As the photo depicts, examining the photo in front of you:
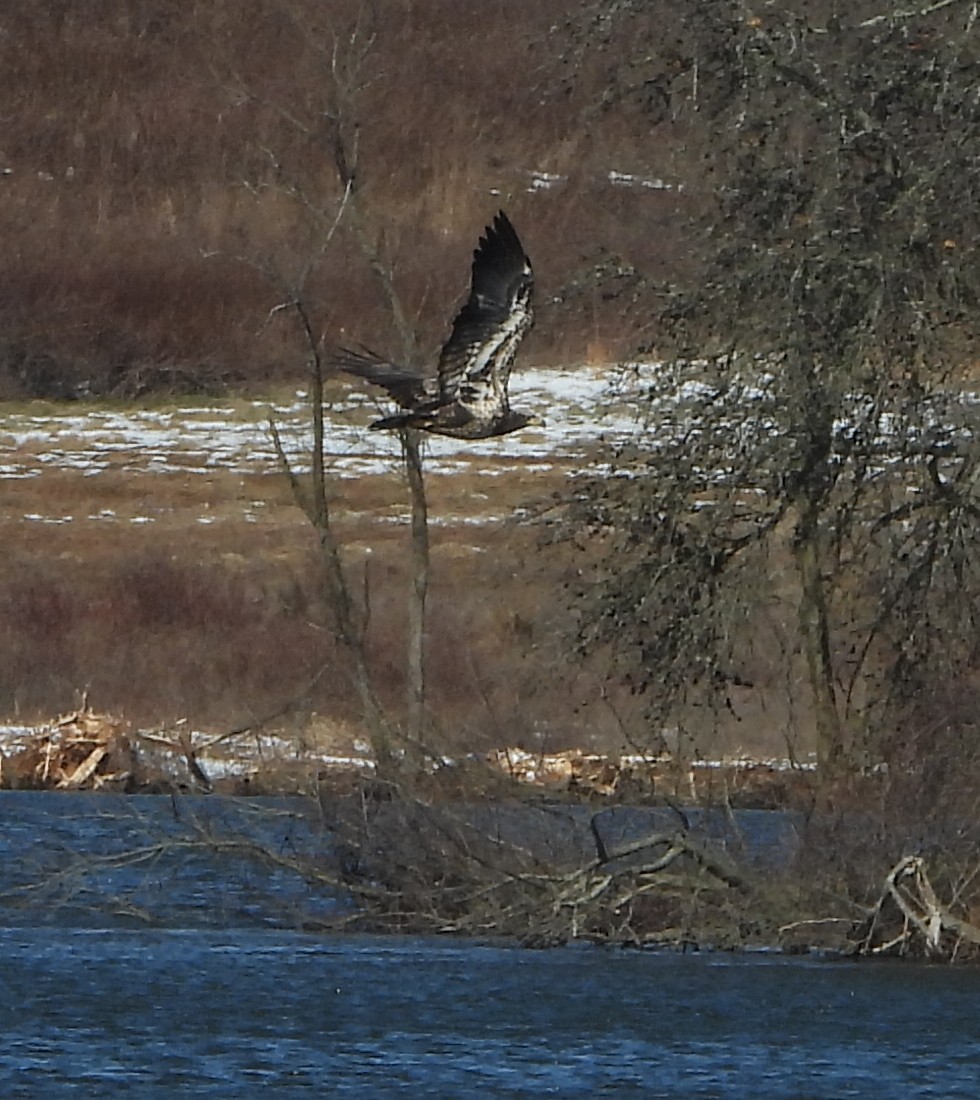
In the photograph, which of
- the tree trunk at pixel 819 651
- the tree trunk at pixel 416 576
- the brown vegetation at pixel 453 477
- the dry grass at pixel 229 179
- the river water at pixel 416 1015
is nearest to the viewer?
the river water at pixel 416 1015

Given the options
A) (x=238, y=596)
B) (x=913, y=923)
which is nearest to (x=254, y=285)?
(x=238, y=596)

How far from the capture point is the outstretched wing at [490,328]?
1538 cm

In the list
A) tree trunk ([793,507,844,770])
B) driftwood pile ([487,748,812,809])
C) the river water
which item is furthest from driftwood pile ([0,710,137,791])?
tree trunk ([793,507,844,770])

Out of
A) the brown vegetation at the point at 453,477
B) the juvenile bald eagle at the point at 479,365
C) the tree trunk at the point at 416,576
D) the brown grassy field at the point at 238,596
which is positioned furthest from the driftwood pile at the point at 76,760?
the juvenile bald eagle at the point at 479,365

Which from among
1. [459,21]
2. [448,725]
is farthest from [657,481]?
[459,21]

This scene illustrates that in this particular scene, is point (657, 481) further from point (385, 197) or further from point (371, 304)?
point (385, 197)

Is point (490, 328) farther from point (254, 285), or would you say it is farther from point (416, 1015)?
point (254, 285)

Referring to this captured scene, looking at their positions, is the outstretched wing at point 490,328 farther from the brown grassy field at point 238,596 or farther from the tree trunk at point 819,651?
the brown grassy field at point 238,596

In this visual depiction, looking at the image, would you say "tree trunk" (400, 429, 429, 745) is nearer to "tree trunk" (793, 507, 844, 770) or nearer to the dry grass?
"tree trunk" (793, 507, 844, 770)

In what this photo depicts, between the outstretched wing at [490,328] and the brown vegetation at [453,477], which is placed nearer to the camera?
the outstretched wing at [490,328]

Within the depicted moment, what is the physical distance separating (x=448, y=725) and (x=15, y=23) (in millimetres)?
35724

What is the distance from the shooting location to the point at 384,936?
18.0m

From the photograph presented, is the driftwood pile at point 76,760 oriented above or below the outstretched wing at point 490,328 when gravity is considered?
below

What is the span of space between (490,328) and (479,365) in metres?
0.20
